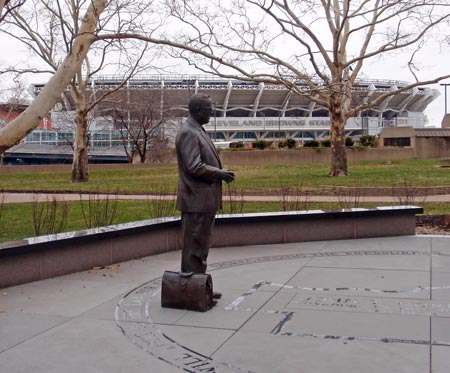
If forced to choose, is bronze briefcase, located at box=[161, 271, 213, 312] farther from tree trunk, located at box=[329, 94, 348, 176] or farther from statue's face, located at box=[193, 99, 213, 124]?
tree trunk, located at box=[329, 94, 348, 176]

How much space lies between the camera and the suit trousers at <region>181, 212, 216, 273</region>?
22.3 ft

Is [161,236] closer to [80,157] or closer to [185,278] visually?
[185,278]

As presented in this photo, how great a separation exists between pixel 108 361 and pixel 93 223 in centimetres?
842

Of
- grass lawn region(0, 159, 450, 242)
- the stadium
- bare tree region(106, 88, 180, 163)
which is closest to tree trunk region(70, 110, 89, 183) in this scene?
grass lawn region(0, 159, 450, 242)

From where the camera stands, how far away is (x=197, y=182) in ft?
22.1

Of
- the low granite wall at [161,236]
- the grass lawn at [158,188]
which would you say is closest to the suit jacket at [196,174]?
the low granite wall at [161,236]

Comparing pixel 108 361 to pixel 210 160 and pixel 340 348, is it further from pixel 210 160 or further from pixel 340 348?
pixel 210 160

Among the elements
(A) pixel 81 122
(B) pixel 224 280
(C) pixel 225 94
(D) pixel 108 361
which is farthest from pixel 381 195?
(C) pixel 225 94

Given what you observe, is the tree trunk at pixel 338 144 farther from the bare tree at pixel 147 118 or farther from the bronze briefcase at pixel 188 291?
the bare tree at pixel 147 118

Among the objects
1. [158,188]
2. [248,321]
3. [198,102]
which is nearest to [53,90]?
[198,102]

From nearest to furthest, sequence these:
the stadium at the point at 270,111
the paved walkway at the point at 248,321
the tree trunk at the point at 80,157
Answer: the paved walkway at the point at 248,321, the tree trunk at the point at 80,157, the stadium at the point at 270,111

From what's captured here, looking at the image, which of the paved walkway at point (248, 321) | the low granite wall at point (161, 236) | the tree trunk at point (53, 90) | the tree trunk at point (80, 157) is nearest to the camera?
the paved walkway at point (248, 321)

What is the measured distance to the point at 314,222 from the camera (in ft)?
38.0

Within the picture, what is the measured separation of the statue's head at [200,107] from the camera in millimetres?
6828
